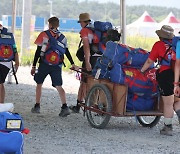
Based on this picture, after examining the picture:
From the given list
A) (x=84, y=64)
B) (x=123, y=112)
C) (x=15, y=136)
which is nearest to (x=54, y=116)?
(x=84, y=64)

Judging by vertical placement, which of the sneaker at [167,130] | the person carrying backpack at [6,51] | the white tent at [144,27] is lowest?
the sneaker at [167,130]

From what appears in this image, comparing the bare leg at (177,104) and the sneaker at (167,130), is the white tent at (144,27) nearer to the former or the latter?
the bare leg at (177,104)

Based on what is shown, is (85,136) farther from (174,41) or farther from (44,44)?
(44,44)

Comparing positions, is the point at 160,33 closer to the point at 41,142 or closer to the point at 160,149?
the point at 160,149

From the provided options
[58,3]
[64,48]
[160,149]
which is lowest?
[160,149]

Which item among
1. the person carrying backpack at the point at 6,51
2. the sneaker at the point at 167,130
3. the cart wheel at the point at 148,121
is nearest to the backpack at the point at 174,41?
the sneaker at the point at 167,130

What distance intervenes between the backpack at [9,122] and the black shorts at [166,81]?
348cm

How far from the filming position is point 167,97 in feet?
28.1

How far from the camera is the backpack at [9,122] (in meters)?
5.38

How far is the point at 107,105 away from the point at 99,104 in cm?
35

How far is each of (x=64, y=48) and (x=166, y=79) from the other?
7.37 ft

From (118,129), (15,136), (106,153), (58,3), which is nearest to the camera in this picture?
(15,136)

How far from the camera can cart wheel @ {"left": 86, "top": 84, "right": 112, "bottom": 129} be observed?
8875mm

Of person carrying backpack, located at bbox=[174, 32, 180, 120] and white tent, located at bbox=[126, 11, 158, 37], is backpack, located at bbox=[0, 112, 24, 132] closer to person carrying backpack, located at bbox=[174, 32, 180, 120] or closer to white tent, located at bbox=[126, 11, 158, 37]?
person carrying backpack, located at bbox=[174, 32, 180, 120]
